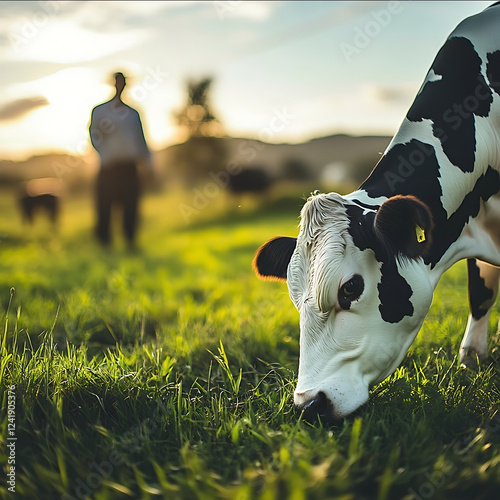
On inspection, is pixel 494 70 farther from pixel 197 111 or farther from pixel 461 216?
pixel 197 111

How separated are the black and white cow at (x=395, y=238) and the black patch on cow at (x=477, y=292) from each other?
40cm

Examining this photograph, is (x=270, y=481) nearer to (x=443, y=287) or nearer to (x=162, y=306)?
(x=162, y=306)

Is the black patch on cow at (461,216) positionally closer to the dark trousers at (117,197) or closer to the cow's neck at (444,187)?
the cow's neck at (444,187)

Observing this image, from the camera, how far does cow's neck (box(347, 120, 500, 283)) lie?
3.02 meters

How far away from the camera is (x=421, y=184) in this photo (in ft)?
9.91

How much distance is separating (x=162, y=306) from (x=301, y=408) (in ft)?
10.5

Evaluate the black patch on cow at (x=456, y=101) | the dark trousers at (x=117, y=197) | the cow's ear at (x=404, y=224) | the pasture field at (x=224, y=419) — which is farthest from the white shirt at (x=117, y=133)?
the cow's ear at (x=404, y=224)

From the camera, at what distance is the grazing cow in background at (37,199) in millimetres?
12961

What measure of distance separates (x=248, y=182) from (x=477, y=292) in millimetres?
22236

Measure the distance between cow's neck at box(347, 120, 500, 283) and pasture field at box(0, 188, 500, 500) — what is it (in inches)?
28.3

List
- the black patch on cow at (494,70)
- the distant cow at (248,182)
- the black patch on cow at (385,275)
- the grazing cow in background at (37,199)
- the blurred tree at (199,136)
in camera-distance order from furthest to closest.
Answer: the blurred tree at (199,136) < the distant cow at (248,182) < the grazing cow in background at (37,199) < the black patch on cow at (494,70) < the black patch on cow at (385,275)

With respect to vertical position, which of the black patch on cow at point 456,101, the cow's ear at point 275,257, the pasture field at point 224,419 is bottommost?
the pasture field at point 224,419

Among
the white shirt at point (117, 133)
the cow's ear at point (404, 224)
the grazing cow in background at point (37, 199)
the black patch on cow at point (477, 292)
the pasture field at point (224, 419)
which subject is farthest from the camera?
the grazing cow in background at point (37, 199)

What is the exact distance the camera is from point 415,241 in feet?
9.19
